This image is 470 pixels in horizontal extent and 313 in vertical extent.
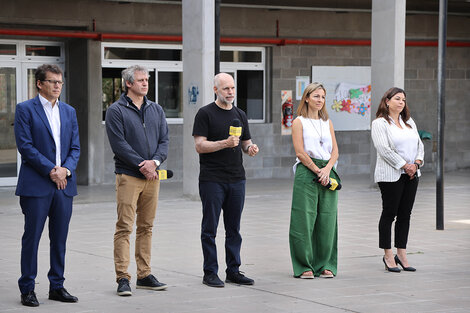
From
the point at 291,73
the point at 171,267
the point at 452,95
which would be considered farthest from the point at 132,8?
the point at 171,267

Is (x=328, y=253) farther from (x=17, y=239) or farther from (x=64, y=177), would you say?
(x=17, y=239)

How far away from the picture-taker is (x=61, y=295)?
23.4 ft

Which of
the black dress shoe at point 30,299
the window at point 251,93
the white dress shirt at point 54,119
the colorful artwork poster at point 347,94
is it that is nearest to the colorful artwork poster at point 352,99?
the colorful artwork poster at point 347,94

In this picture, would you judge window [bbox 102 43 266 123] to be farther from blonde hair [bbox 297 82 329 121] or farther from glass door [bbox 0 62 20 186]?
blonde hair [bbox 297 82 329 121]

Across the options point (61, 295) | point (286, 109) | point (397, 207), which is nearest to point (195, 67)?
point (286, 109)

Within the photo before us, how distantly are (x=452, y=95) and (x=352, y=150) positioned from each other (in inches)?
119

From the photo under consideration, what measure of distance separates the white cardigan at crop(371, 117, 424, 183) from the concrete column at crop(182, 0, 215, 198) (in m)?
6.24

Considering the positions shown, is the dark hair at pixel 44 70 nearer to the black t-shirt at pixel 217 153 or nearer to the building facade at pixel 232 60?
the black t-shirt at pixel 217 153

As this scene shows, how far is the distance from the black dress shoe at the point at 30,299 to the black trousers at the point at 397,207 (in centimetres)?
338

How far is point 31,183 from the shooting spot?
23.0 feet

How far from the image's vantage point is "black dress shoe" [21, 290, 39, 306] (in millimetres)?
6949

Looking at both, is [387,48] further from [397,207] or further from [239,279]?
[239,279]

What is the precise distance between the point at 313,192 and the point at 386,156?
889 mm

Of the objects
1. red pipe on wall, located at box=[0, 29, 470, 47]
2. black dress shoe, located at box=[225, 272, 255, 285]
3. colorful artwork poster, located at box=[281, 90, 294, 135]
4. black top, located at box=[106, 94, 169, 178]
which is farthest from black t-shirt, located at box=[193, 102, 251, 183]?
colorful artwork poster, located at box=[281, 90, 294, 135]
